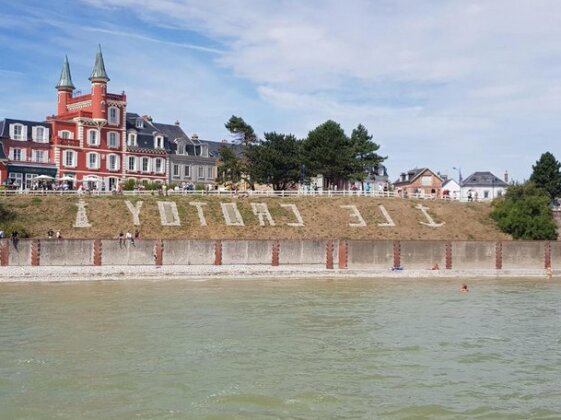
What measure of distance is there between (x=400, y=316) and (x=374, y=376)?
1075cm

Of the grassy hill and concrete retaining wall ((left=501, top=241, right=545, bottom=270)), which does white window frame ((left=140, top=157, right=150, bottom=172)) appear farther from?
concrete retaining wall ((left=501, top=241, right=545, bottom=270))

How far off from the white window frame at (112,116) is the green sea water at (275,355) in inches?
2056

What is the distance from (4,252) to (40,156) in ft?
128

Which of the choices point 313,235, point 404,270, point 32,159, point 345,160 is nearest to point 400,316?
point 404,270

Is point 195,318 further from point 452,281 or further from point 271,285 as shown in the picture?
point 452,281

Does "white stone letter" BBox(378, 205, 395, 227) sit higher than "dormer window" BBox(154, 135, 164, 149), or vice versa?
"dormer window" BBox(154, 135, 164, 149)

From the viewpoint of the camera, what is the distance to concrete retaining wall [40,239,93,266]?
1841 inches

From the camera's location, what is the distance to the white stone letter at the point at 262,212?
2523 inches

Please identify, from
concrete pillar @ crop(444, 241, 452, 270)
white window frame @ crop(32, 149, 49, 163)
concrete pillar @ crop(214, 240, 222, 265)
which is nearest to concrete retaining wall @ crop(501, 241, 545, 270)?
concrete pillar @ crop(444, 241, 452, 270)

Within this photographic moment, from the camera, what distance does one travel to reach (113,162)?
87.9 meters

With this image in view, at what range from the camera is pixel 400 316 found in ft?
99.5

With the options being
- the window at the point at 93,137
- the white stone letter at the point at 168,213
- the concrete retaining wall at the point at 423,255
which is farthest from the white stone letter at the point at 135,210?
the window at the point at 93,137

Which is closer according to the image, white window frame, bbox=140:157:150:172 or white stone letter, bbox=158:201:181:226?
white stone letter, bbox=158:201:181:226

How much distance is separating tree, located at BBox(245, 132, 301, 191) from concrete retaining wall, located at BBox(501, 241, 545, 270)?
36903mm
